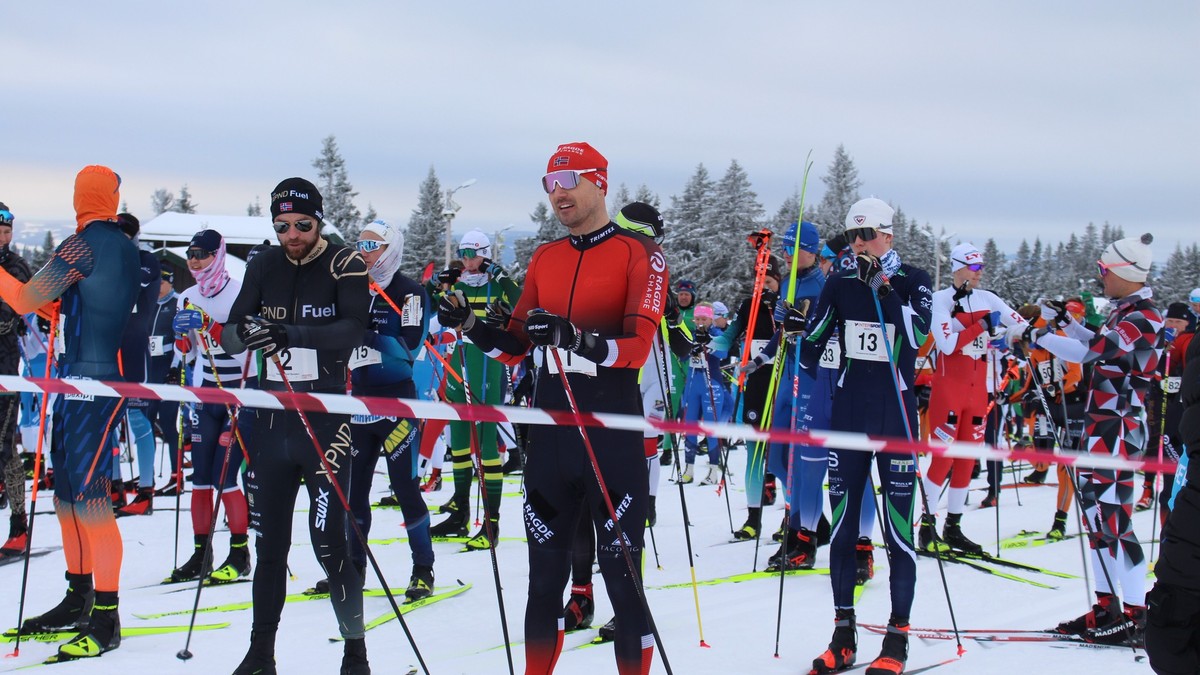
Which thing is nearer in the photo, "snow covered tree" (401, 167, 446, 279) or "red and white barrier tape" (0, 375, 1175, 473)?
"red and white barrier tape" (0, 375, 1175, 473)

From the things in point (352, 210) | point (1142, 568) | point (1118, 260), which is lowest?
point (1142, 568)

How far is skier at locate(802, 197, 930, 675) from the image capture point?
502 cm

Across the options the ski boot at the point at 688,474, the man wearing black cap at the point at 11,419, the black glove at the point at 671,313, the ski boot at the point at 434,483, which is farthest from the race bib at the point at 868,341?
the ski boot at the point at 688,474

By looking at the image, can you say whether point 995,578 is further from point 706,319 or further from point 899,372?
point 706,319

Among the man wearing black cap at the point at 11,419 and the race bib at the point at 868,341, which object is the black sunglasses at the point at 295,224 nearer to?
the race bib at the point at 868,341

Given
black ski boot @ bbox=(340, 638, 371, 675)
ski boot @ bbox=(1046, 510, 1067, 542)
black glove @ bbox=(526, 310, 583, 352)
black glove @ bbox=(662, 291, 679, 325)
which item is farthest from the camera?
ski boot @ bbox=(1046, 510, 1067, 542)

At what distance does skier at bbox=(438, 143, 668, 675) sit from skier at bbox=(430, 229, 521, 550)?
152 inches

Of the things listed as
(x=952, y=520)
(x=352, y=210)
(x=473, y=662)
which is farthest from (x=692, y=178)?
(x=473, y=662)

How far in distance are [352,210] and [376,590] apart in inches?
2457

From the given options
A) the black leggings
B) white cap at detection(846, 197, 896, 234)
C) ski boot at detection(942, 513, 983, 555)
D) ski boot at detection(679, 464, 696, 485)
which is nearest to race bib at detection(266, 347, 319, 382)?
the black leggings

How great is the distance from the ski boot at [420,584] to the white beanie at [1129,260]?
16.2ft

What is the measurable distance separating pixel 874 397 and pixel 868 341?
0.32 meters

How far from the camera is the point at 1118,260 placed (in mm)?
5879

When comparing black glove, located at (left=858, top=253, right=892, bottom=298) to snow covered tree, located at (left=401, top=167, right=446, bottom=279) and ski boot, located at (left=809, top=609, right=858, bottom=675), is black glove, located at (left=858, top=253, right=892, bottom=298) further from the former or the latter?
snow covered tree, located at (left=401, top=167, right=446, bottom=279)
